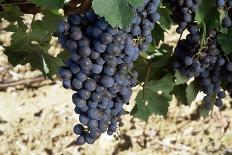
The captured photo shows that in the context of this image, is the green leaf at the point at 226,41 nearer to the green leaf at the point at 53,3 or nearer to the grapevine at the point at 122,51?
the grapevine at the point at 122,51

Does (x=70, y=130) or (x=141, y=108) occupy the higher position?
(x=141, y=108)

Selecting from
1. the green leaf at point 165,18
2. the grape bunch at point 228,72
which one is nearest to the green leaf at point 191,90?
the grape bunch at point 228,72

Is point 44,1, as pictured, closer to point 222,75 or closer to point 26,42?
point 26,42

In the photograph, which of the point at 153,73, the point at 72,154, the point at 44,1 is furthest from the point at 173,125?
the point at 44,1

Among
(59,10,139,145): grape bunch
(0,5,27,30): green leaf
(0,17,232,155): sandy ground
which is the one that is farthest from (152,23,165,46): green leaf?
(0,17,232,155): sandy ground

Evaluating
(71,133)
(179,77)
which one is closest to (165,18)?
(179,77)

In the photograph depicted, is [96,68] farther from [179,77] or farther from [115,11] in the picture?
[179,77]
